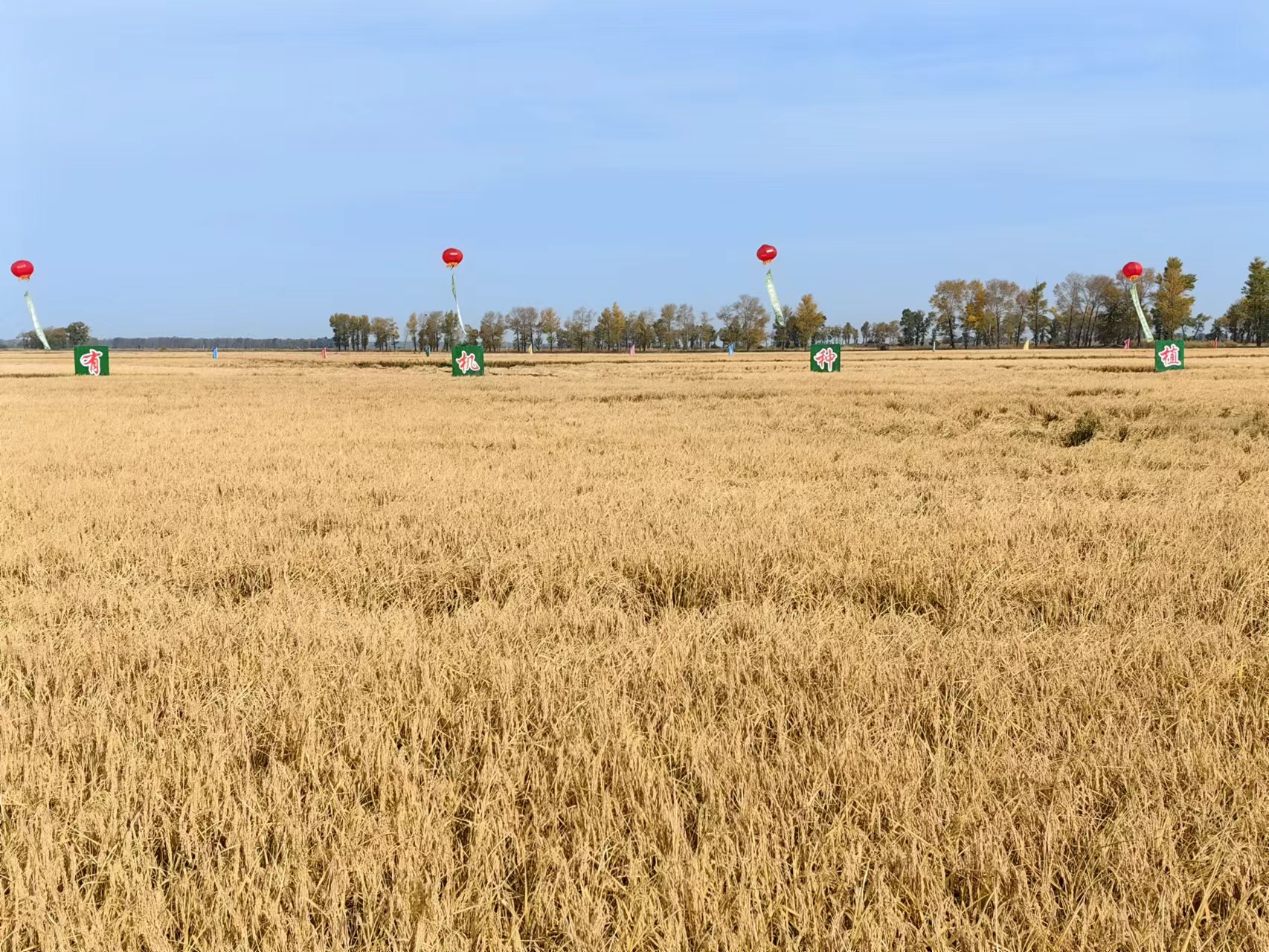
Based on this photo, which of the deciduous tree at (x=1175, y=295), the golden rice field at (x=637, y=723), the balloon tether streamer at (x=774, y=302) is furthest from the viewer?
the deciduous tree at (x=1175, y=295)

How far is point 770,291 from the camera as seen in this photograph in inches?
1409

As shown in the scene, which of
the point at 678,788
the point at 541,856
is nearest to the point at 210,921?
the point at 541,856

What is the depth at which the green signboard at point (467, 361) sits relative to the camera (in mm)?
37219

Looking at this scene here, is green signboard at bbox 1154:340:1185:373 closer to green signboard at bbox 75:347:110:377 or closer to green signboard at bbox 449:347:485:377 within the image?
green signboard at bbox 449:347:485:377

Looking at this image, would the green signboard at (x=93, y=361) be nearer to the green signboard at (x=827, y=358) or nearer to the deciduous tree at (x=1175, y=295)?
the green signboard at (x=827, y=358)

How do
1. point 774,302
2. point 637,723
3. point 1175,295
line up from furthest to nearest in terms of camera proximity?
1. point 1175,295
2. point 774,302
3. point 637,723

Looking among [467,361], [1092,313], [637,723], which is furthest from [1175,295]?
[637,723]

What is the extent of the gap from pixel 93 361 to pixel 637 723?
144 feet

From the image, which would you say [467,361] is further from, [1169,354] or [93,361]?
[1169,354]

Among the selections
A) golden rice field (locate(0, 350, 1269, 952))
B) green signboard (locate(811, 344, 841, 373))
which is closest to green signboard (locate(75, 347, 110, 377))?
green signboard (locate(811, 344, 841, 373))

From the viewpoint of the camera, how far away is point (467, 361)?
37656mm

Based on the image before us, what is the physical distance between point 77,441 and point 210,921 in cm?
1323

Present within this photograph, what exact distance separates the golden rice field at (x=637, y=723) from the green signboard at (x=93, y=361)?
36.7 m

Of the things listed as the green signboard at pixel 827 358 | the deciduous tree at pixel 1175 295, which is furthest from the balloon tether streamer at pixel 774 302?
the deciduous tree at pixel 1175 295
